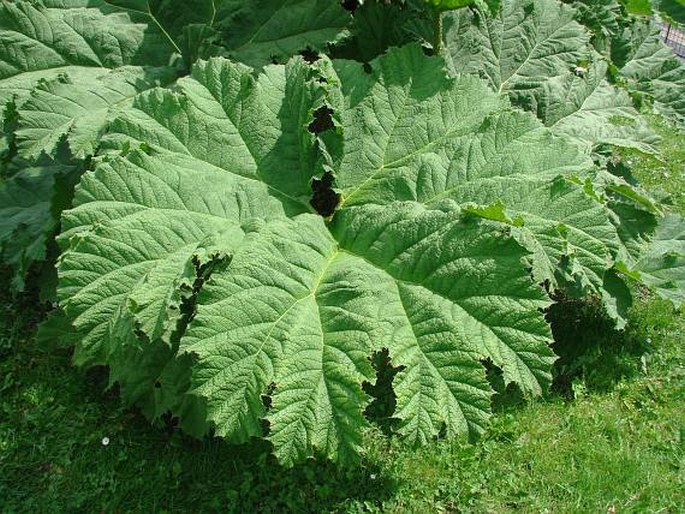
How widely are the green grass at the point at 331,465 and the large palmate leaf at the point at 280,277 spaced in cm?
61

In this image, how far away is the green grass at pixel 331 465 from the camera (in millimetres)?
3059

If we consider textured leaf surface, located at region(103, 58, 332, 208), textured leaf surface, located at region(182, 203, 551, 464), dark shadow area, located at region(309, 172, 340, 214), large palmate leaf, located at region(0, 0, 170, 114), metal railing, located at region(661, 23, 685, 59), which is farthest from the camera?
metal railing, located at region(661, 23, 685, 59)

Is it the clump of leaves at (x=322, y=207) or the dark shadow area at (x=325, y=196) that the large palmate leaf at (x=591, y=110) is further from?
the dark shadow area at (x=325, y=196)

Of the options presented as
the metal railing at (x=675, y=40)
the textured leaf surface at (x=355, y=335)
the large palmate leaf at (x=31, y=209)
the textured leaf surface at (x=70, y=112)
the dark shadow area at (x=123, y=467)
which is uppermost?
the textured leaf surface at (x=70, y=112)

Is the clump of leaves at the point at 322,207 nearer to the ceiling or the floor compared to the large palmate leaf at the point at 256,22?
nearer to the floor

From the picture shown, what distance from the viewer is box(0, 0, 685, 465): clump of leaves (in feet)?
8.00

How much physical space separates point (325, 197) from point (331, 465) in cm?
104

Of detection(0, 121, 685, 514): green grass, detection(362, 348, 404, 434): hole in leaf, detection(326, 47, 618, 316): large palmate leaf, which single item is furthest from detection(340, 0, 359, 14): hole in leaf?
detection(0, 121, 685, 514): green grass

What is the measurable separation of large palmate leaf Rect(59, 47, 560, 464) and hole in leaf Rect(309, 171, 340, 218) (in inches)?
3.5

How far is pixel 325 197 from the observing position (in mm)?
3066

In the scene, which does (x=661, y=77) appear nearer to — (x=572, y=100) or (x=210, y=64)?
(x=572, y=100)

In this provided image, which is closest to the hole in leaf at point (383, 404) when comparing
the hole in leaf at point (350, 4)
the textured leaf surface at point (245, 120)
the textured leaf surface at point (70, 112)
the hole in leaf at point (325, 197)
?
the hole in leaf at point (325, 197)

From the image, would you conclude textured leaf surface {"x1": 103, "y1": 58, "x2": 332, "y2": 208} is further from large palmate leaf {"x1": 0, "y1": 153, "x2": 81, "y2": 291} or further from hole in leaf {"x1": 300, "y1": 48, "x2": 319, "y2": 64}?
large palmate leaf {"x1": 0, "y1": 153, "x2": 81, "y2": 291}

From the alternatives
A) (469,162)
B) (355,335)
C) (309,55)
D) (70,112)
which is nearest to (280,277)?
(355,335)
